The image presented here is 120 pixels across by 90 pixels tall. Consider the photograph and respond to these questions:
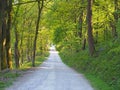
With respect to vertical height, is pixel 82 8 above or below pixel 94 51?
above

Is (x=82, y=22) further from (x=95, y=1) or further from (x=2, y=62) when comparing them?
(x=2, y=62)

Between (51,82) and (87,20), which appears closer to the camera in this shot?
(51,82)

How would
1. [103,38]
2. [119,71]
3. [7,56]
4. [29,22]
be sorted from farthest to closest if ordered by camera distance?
[29,22] < [103,38] < [7,56] < [119,71]

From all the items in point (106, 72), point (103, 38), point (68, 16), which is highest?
point (68, 16)

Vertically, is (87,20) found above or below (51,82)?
above

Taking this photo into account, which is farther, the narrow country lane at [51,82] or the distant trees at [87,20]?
the distant trees at [87,20]

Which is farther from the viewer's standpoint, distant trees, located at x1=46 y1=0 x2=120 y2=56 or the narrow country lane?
distant trees, located at x1=46 y1=0 x2=120 y2=56

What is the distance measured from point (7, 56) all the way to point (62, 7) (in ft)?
29.9

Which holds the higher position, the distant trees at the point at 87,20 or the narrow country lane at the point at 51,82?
the distant trees at the point at 87,20

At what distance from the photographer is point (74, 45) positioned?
4159 centimetres

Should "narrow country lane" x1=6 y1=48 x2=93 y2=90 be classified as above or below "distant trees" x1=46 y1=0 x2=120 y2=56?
below

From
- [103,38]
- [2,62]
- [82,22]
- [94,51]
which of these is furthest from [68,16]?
[2,62]

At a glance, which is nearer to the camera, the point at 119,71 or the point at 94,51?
the point at 119,71

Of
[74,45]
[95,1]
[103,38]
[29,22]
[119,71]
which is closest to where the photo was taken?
[119,71]
